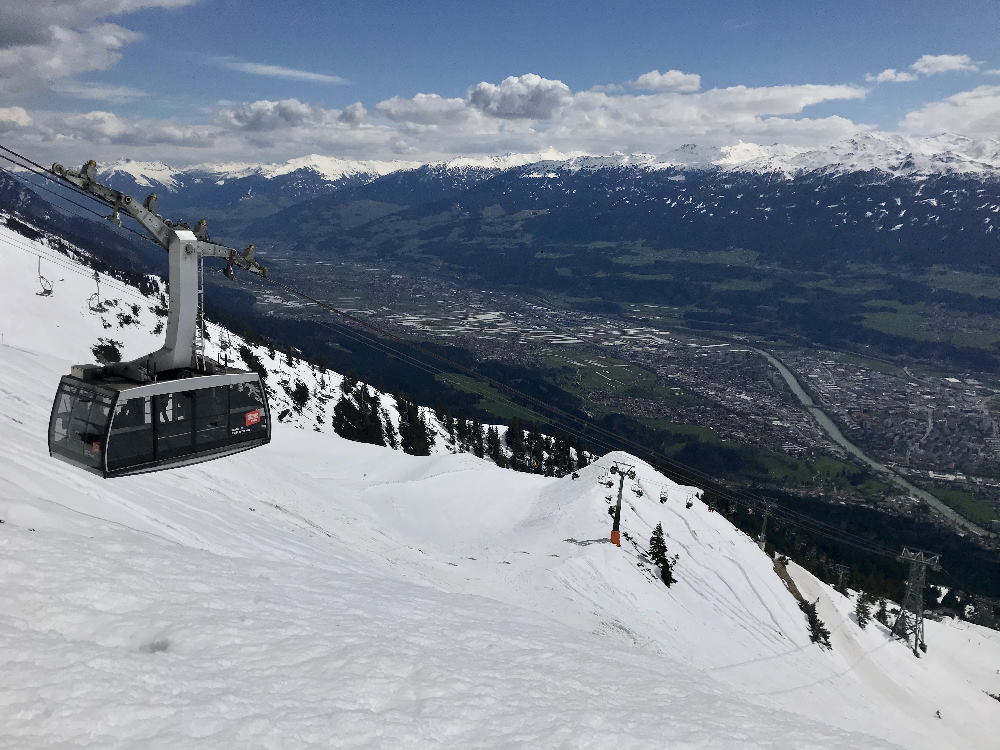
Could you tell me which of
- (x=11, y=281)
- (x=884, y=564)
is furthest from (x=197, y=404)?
(x=884, y=564)

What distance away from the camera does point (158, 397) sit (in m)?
18.9

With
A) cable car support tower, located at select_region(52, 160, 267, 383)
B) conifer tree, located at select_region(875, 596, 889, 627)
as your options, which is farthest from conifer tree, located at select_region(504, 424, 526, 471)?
cable car support tower, located at select_region(52, 160, 267, 383)

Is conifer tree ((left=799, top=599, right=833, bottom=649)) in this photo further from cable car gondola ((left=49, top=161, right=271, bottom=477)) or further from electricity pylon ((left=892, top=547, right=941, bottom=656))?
cable car gondola ((left=49, top=161, right=271, bottom=477))

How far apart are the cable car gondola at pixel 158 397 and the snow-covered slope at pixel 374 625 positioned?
1.93 metres

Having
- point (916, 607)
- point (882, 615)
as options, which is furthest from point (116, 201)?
point (882, 615)

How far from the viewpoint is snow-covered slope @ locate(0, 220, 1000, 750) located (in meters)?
10.1

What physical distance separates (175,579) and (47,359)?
38.0 metres

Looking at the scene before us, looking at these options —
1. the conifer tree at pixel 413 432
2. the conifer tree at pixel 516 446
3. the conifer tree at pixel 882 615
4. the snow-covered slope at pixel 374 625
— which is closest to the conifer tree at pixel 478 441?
the conifer tree at pixel 516 446

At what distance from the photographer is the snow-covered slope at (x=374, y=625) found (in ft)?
33.0

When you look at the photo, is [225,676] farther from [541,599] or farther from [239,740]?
[541,599]

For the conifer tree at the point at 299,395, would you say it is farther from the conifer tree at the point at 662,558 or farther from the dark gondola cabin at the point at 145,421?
the dark gondola cabin at the point at 145,421

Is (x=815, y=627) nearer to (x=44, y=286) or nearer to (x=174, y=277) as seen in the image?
(x=174, y=277)

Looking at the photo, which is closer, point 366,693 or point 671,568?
point 366,693

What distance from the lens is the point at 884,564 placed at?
111062 mm
